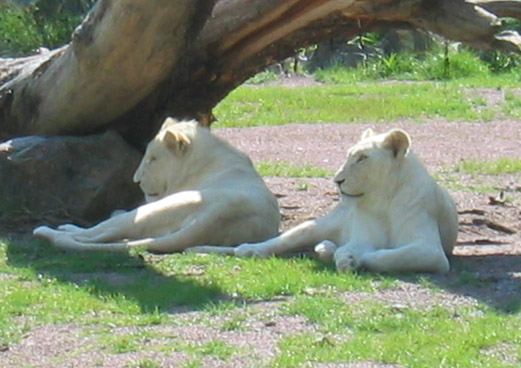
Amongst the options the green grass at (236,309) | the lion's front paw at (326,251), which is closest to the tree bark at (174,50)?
the green grass at (236,309)

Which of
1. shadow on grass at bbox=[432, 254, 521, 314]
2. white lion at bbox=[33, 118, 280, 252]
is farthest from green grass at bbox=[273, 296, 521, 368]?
white lion at bbox=[33, 118, 280, 252]

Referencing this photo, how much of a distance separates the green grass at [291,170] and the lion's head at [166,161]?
387 centimetres

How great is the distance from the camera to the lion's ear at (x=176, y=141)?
397 inches

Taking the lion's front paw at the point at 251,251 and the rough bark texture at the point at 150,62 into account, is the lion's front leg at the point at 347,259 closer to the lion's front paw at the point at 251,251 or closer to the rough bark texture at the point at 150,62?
the lion's front paw at the point at 251,251

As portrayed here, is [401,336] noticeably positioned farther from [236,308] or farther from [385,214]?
[385,214]

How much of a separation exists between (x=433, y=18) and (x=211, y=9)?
1.74 metres

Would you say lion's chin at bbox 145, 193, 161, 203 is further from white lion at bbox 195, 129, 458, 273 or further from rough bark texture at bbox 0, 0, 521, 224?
white lion at bbox 195, 129, 458, 273

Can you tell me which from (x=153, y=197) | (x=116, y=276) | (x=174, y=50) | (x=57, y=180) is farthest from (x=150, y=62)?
(x=116, y=276)

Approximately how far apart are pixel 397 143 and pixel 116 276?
2.15m

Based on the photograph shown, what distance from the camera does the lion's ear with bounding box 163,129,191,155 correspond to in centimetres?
1008

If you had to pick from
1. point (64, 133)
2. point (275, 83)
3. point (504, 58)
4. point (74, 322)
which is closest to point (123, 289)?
point (74, 322)

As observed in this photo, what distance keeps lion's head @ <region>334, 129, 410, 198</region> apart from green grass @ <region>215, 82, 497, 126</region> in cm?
1141

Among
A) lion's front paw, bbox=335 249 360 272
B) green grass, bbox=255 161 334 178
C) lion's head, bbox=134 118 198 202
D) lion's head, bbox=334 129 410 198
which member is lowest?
green grass, bbox=255 161 334 178

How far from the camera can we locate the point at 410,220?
27.9ft
